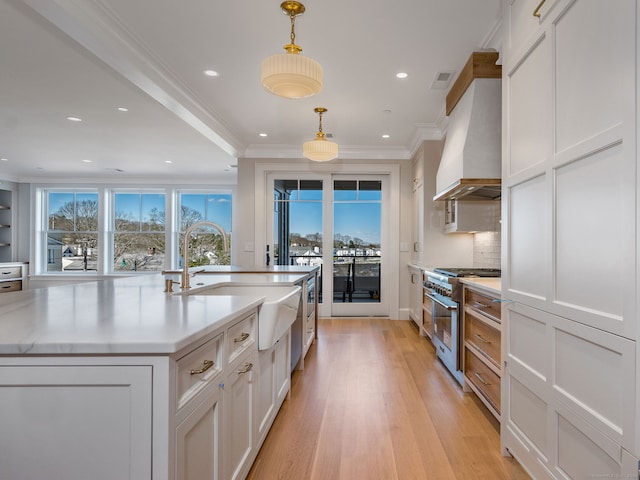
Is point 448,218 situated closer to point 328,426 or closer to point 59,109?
point 328,426

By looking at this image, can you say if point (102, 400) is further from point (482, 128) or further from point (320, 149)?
point (320, 149)

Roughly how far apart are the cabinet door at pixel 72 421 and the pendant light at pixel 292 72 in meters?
1.71

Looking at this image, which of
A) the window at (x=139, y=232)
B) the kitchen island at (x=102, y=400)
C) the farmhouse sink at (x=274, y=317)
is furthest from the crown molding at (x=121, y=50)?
the window at (x=139, y=232)

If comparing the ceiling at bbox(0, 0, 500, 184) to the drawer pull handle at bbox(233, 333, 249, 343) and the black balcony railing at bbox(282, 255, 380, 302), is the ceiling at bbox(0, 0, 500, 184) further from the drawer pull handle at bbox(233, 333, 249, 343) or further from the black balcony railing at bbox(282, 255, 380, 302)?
the drawer pull handle at bbox(233, 333, 249, 343)

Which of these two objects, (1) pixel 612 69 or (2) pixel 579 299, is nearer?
(1) pixel 612 69

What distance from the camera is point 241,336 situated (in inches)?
62.1

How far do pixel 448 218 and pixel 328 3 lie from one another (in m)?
2.82

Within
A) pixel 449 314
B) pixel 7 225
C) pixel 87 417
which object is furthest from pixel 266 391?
pixel 7 225

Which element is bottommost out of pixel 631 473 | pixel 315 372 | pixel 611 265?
pixel 315 372

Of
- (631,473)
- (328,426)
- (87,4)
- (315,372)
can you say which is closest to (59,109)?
(87,4)

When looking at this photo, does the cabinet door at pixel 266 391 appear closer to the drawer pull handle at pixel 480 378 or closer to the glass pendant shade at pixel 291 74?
the drawer pull handle at pixel 480 378

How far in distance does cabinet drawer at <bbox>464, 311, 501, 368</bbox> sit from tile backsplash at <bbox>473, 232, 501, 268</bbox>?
4.27ft

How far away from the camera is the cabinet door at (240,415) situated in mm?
1421

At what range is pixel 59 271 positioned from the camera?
8.02 meters
